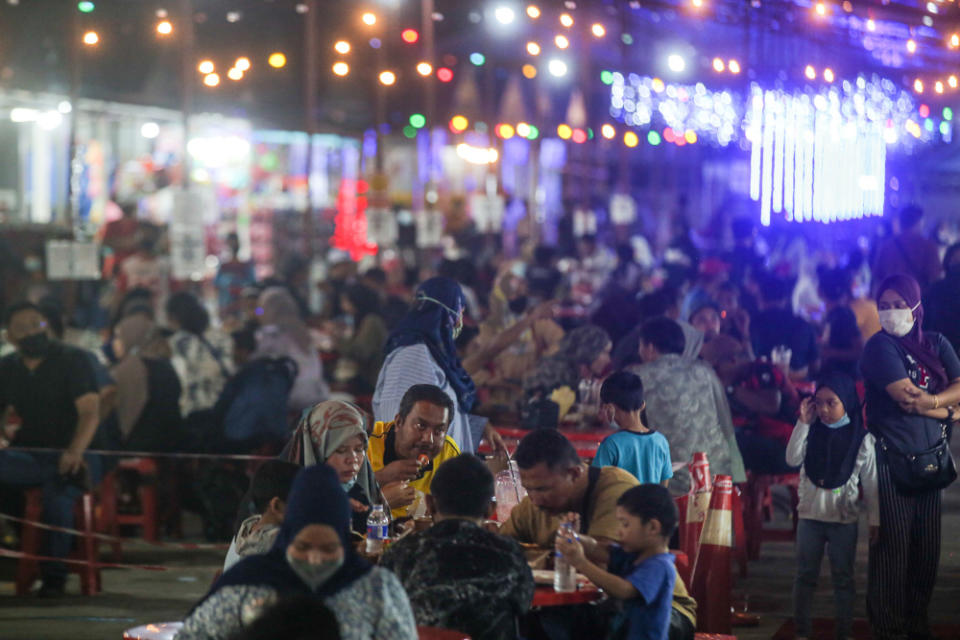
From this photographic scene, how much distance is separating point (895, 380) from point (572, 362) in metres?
2.94

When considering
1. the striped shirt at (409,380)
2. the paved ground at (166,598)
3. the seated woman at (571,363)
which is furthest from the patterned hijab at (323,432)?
the seated woman at (571,363)

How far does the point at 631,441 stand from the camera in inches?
254

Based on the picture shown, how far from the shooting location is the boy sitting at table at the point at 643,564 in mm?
4742

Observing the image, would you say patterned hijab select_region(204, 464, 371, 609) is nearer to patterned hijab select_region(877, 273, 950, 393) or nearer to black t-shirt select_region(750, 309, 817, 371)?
patterned hijab select_region(877, 273, 950, 393)

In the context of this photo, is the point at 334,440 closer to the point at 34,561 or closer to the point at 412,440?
the point at 412,440

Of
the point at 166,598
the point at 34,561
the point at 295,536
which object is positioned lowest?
the point at 166,598

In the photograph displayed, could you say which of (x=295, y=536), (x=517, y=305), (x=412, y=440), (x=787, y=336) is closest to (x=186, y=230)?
(x=517, y=305)

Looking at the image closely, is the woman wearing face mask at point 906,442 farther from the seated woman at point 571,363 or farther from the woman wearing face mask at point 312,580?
the woman wearing face mask at point 312,580

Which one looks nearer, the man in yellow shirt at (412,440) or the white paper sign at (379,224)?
the man in yellow shirt at (412,440)

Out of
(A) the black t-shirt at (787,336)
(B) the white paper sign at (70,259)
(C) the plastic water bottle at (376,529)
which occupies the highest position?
(B) the white paper sign at (70,259)

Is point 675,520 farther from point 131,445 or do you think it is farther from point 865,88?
point 865,88

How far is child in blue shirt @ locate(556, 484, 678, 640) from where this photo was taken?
474 cm

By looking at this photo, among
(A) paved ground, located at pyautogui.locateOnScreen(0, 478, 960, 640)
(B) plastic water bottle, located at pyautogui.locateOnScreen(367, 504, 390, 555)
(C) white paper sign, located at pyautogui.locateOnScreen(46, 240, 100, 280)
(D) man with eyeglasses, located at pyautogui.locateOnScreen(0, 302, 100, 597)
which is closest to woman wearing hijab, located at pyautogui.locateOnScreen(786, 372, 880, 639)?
(A) paved ground, located at pyautogui.locateOnScreen(0, 478, 960, 640)

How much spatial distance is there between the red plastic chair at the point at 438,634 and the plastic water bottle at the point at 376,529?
1005 millimetres
